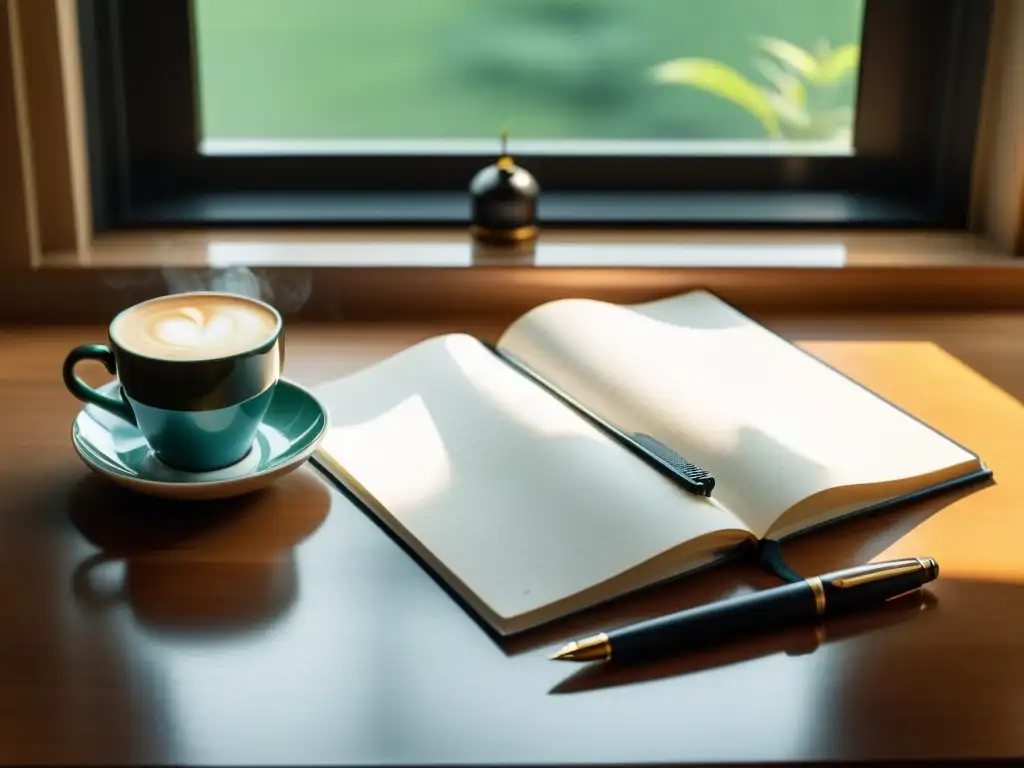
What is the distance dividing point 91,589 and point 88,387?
15 centimetres

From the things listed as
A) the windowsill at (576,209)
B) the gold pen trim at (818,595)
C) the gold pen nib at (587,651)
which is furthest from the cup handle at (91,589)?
the windowsill at (576,209)

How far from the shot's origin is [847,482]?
78 centimetres

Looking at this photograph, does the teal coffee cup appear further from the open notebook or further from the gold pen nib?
the gold pen nib

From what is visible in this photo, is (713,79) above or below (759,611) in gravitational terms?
above

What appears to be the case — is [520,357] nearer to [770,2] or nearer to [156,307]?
[156,307]

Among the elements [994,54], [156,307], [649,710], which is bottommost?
[649,710]

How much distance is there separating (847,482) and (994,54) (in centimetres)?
61

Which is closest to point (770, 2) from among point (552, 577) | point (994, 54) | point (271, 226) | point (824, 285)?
point (994, 54)

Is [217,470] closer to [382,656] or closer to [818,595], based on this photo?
[382,656]

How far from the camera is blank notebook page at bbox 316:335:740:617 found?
0.71 meters

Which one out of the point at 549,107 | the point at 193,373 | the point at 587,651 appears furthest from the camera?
the point at 549,107

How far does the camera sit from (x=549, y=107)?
1402mm

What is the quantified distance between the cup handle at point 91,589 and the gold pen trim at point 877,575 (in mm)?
402

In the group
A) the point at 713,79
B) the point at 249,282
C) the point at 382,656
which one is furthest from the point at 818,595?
the point at 713,79
